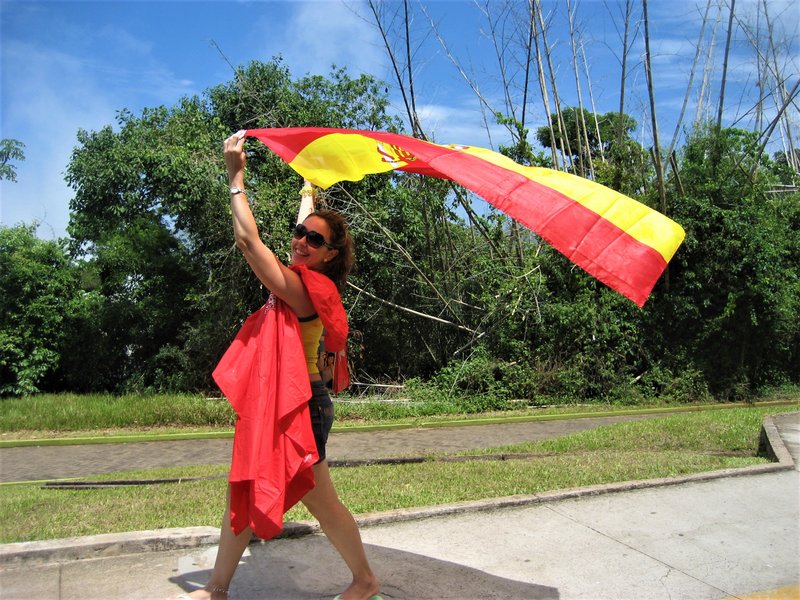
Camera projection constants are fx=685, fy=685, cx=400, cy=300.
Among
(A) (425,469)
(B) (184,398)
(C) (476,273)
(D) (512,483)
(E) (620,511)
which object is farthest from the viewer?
(C) (476,273)

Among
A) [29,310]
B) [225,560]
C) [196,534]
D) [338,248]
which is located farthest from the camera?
[29,310]

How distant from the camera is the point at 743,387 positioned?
14219 millimetres

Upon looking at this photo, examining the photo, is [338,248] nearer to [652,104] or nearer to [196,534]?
[196,534]

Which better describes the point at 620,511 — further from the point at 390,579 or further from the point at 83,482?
the point at 83,482

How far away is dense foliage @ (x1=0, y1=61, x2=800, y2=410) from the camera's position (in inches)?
530

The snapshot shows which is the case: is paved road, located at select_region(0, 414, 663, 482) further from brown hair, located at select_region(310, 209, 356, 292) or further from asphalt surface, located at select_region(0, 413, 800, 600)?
brown hair, located at select_region(310, 209, 356, 292)

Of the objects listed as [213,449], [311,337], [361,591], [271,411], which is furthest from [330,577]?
[213,449]

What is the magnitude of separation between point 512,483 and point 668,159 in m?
11.2

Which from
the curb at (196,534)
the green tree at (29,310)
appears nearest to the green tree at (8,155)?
the green tree at (29,310)

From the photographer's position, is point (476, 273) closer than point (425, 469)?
No

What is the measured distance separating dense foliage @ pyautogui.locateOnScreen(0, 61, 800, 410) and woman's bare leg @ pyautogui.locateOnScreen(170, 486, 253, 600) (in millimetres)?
9990

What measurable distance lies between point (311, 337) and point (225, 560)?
44.5 inches

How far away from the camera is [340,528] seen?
3328 millimetres

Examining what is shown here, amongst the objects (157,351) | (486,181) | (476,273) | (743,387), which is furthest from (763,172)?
(486,181)
